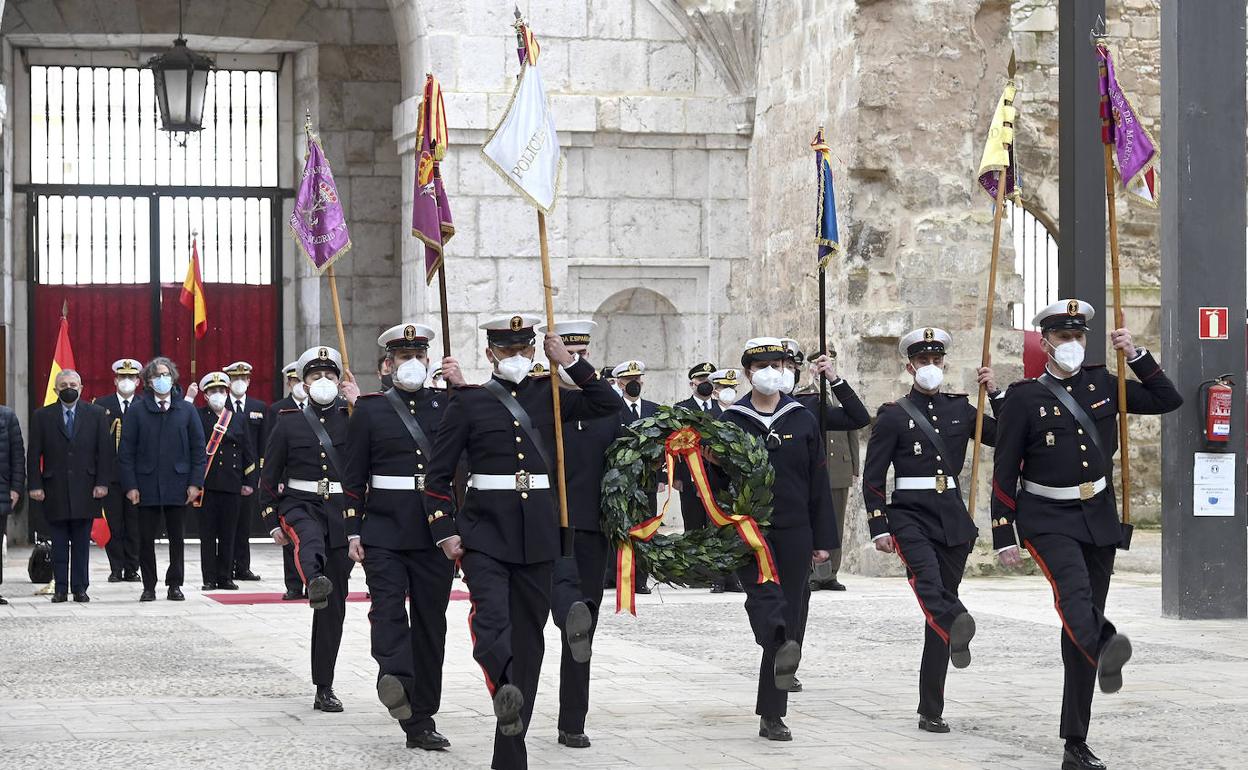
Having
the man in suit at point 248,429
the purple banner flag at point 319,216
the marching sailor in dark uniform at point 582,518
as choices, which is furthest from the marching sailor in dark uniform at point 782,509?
the man in suit at point 248,429

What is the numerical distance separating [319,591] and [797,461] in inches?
88.4

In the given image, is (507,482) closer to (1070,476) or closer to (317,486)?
(1070,476)

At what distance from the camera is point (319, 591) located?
9.04 m

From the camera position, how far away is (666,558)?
838cm

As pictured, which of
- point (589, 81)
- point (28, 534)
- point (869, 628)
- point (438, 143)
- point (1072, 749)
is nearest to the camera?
point (1072, 749)

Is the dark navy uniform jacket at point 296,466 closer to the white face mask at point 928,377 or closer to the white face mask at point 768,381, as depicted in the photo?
the white face mask at point 768,381

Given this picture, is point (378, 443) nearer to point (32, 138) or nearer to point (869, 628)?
point (869, 628)

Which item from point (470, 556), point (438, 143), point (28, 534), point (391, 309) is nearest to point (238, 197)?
point (391, 309)

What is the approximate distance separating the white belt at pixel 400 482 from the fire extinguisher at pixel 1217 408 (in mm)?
6168

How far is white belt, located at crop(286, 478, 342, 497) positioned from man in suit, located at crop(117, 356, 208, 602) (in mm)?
5241

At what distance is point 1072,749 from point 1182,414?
5.66 metres

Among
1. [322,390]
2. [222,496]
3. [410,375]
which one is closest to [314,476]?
[322,390]

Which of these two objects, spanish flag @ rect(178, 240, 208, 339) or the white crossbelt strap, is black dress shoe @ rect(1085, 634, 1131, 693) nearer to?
the white crossbelt strap

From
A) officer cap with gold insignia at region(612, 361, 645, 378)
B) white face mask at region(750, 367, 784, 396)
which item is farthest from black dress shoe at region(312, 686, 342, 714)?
officer cap with gold insignia at region(612, 361, 645, 378)
